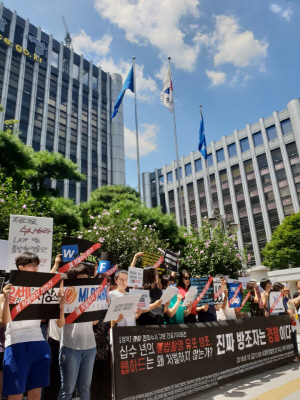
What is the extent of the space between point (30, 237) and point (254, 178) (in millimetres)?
53369

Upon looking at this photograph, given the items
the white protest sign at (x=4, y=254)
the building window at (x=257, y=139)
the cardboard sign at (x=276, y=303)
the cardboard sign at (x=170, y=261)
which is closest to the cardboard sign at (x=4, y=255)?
the white protest sign at (x=4, y=254)

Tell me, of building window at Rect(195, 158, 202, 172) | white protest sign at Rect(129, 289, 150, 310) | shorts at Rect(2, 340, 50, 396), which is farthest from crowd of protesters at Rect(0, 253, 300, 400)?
building window at Rect(195, 158, 202, 172)

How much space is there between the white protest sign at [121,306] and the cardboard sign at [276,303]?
438 cm

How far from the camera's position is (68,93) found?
52.6 m

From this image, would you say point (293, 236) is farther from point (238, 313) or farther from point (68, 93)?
point (68, 93)

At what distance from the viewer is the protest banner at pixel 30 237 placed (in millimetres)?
4586

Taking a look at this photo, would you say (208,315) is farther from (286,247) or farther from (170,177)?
(170,177)

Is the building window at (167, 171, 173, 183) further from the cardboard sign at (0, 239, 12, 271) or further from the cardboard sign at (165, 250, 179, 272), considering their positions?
the cardboard sign at (0, 239, 12, 271)

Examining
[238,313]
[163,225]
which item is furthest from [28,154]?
[238,313]

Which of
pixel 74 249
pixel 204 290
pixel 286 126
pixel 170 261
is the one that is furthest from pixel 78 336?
pixel 286 126

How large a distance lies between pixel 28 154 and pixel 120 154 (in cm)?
4117

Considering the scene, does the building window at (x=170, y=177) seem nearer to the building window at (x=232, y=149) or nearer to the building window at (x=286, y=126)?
the building window at (x=232, y=149)

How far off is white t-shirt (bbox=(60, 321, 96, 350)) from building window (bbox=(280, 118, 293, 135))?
53.4 meters

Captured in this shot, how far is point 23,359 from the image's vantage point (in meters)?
2.96
